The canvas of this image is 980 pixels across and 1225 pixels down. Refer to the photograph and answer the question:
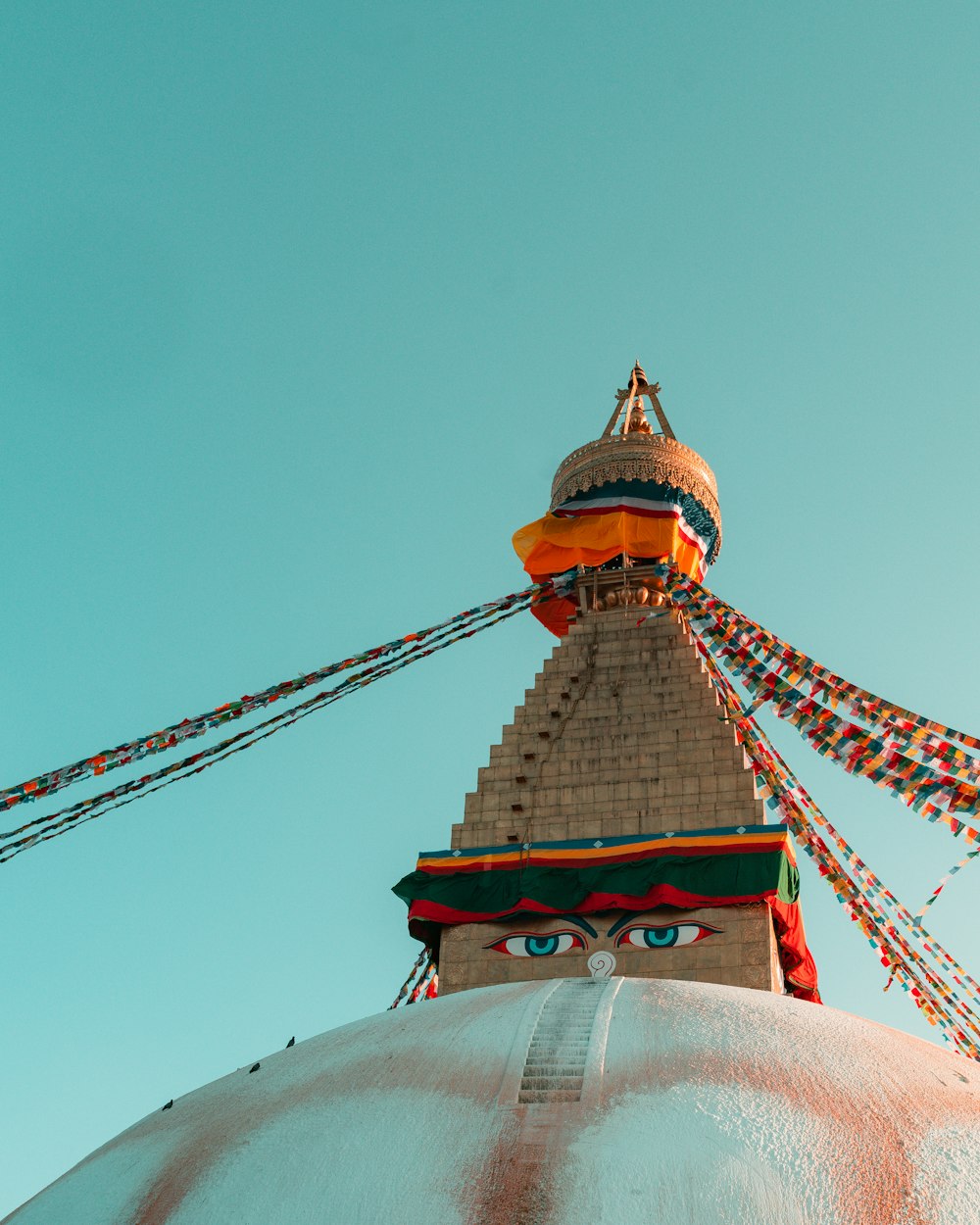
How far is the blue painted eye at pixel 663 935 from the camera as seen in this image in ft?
33.4

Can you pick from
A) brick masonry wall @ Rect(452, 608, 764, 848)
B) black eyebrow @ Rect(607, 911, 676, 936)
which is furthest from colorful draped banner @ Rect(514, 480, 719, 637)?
black eyebrow @ Rect(607, 911, 676, 936)

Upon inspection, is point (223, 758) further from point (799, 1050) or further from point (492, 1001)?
point (799, 1050)

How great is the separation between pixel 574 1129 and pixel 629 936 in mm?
5375

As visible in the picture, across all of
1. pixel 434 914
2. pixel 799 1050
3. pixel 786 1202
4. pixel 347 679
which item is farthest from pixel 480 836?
pixel 786 1202

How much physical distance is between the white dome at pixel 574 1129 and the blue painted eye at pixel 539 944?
13.6 feet

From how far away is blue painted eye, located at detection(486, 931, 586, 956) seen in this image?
10.4m

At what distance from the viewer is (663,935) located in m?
10.2

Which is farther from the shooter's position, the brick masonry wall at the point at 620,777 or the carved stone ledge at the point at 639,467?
the carved stone ledge at the point at 639,467

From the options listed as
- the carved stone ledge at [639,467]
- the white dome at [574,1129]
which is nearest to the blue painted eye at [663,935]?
the white dome at [574,1129]

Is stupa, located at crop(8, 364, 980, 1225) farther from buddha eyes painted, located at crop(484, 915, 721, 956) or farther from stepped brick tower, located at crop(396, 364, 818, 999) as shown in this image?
stepped brick tower, located at crop(396, 364, 818, 999)

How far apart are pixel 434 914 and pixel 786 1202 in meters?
6.45

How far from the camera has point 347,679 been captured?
1289 centimetres

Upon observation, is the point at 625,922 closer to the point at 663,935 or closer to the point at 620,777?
the point at 663,935

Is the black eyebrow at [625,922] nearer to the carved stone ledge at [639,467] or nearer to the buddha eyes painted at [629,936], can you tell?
the buddha eyes painted at [629,936]
